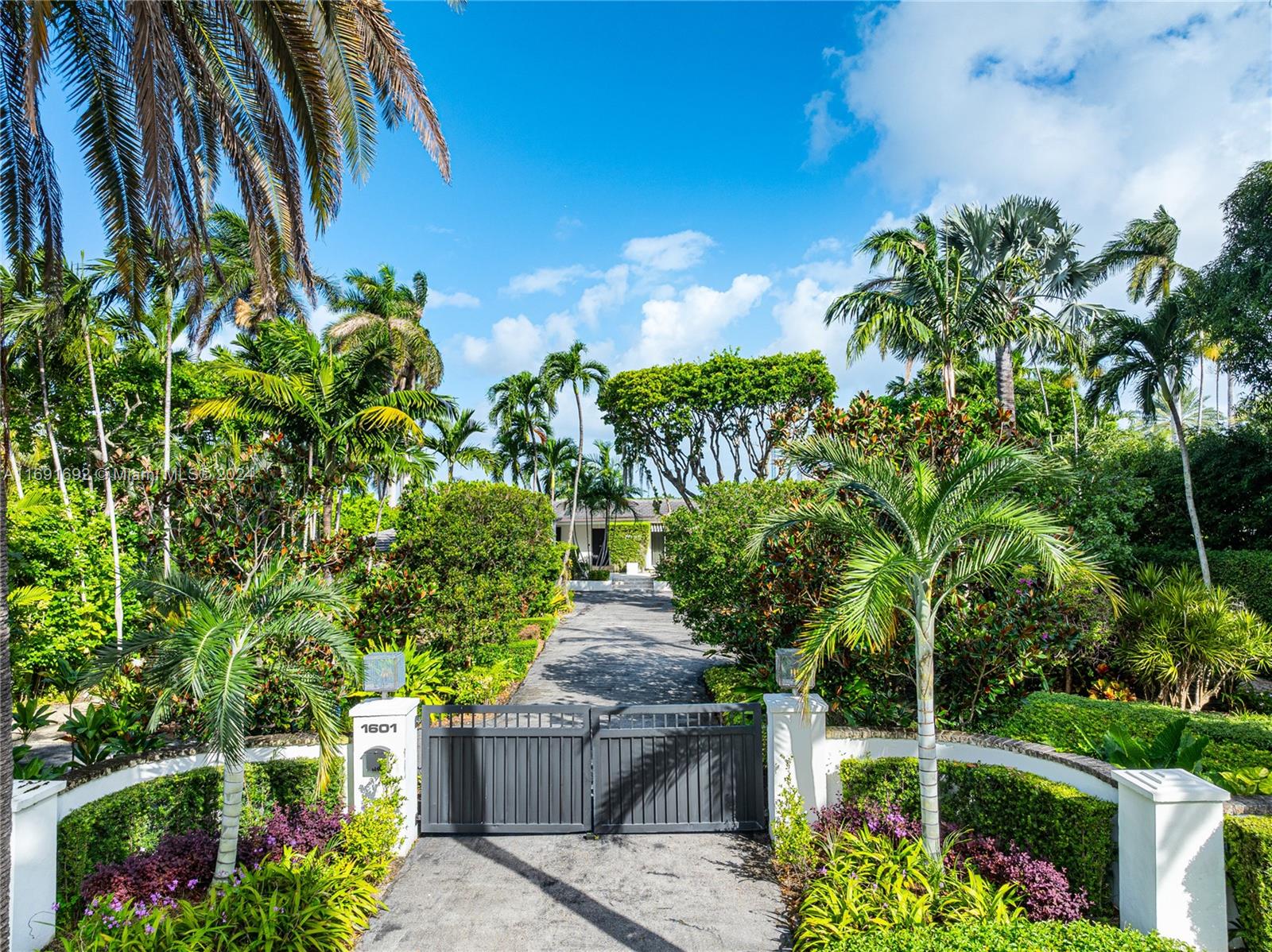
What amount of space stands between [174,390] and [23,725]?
9.60 m

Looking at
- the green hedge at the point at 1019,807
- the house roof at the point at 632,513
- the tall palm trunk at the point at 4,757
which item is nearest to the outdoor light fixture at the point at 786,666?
the green hedge at the point at 1019,807

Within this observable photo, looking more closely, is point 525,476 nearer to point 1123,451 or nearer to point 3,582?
point 1123,451

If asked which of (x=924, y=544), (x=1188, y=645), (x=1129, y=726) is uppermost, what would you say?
(x=924, y=544)

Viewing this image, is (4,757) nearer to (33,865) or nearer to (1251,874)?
(33,865)

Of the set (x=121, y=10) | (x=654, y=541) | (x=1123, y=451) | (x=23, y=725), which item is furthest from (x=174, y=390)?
(x=654, y=541)

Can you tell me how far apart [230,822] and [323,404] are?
724cm

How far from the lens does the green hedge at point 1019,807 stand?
4.74 meters

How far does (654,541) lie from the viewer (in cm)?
4072

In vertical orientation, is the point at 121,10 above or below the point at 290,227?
above

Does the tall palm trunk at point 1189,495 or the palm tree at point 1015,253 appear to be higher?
the palm tree at point 1015,253

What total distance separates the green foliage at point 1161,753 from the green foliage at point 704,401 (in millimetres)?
18383

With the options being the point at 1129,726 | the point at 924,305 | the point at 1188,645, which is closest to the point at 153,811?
the point at 1129,726

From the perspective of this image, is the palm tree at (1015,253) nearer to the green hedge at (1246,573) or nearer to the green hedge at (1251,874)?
the green hedge at (1246,573)

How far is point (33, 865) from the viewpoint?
4.46 m
